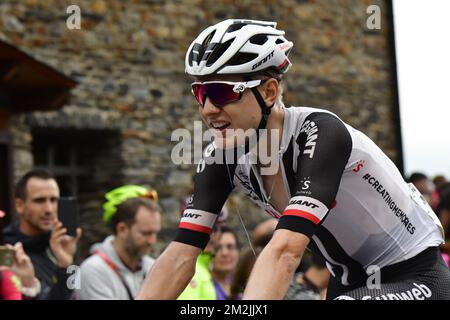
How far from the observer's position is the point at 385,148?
18781mm

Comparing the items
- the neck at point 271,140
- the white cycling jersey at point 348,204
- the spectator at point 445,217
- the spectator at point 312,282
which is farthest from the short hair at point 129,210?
the neck at point 271,140

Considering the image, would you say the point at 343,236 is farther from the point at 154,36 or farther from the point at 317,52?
the point at 317,52

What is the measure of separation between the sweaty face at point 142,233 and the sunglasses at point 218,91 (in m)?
3.54

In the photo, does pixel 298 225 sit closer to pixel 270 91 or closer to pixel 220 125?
pixel 220 125

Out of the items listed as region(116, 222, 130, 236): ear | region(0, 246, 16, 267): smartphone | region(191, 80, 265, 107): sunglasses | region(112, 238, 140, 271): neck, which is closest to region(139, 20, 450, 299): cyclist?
region(191, 80, 265, 107): sunglasses

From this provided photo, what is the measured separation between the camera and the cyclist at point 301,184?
12.5 feet

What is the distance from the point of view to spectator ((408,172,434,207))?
38.8 ft

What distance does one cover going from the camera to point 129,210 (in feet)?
24.2

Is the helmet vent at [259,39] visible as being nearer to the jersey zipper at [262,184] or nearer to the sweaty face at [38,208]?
the jersey zipper at [262,184]

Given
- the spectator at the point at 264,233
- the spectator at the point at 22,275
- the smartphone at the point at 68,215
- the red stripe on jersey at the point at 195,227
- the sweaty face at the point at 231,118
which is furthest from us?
the spectator at the point at 264,233

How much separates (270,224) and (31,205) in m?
2.36

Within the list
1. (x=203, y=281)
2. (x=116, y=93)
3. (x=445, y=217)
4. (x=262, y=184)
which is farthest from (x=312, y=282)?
(x=116, y=93)

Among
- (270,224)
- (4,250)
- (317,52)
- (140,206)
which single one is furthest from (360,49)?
(4,250)

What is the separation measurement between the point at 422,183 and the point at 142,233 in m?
5.63
